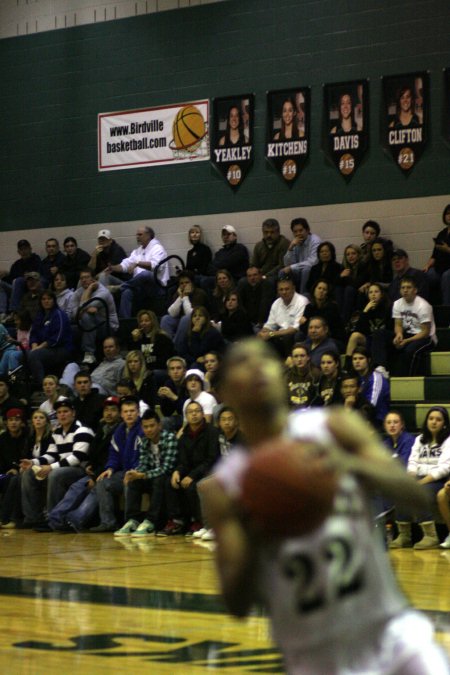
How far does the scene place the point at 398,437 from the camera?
34.4 feet

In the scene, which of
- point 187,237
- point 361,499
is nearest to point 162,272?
point 187,237

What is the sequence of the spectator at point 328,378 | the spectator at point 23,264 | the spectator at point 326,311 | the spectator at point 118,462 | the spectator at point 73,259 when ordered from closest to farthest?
the spectator at point 328,378 < the spectator at point 118,462 < the spectator at point 326,311 < the spectator at point 73,259 < the spectator at point 23,264

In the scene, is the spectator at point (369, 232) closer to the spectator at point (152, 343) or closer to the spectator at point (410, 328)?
the spectator at point (410, 328)

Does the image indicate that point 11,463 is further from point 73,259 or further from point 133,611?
point 133,611

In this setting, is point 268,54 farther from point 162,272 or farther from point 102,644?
point 102,644

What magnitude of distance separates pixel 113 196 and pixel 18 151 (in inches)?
80.1

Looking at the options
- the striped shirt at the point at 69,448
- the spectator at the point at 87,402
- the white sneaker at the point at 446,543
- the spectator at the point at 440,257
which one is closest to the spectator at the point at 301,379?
the white sneaker at the point at 446,543

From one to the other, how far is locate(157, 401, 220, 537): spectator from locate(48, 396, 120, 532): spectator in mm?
948

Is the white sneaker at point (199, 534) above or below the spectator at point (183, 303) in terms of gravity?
below

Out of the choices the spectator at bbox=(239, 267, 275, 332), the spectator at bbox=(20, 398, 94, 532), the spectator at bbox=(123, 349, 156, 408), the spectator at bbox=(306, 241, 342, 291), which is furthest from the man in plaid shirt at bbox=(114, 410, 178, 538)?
the spectator at bbox=(306, 241, 342, 291)

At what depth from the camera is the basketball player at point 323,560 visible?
97.2 inches

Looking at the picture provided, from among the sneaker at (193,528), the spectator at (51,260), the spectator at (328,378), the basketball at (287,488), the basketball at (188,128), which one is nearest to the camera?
the basketball at (287,488)

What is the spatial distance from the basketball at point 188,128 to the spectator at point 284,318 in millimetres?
4201

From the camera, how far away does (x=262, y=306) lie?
14195 mm
